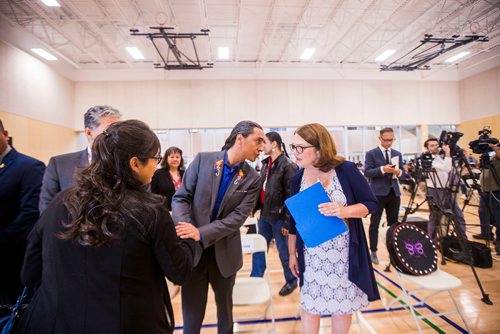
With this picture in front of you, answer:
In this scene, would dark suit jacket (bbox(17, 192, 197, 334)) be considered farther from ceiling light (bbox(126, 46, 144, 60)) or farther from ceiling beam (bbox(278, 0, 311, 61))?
ceiling light (bbox(126, 46, 144, 60))

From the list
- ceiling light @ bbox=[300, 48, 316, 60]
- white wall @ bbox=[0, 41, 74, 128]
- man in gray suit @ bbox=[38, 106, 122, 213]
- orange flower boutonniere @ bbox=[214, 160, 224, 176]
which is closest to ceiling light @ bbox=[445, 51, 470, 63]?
ceiling light @ bbox=[300, 48, 316, 60]

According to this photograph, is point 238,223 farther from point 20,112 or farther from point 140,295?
point 20,112

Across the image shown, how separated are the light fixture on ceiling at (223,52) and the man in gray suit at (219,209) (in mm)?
8478

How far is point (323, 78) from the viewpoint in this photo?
1101 centimetres

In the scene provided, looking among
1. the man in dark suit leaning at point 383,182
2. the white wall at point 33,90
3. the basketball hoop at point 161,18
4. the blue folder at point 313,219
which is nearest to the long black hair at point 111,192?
the blue folder at point 313,219

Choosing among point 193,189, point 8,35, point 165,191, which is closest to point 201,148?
point 8,35

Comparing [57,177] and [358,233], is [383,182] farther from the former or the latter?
[57,177]

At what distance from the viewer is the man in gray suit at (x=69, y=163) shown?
1.69 m

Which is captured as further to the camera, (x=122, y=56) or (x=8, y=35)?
(x=122, y=56)

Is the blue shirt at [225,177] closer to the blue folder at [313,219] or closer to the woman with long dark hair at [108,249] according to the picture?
the blue folder at [313,219]

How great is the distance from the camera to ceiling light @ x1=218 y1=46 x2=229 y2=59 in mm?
9266

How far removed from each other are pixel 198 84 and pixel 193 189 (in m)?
9.66

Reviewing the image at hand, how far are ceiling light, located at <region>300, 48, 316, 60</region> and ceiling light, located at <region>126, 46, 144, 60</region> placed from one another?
5.95m

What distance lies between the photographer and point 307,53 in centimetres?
954
